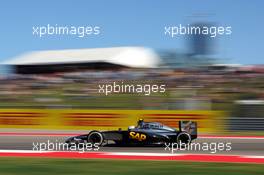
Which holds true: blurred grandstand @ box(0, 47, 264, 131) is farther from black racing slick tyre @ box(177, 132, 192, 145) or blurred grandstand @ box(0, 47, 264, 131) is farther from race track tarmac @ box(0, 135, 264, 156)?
black racing slick tyre @ box(177, 132, 192, 145)

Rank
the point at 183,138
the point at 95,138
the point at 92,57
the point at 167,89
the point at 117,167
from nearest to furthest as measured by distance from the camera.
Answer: the point at 117,167, the point at 183,138, the point at 95,138, the point at 167,89, the point at 92,57

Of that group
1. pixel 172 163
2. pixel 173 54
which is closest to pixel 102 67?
pixel 173 54

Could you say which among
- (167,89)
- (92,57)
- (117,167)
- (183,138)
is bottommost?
(117,167)

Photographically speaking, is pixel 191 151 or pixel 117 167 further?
pixel 191 151

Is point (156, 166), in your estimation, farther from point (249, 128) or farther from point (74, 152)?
point (249, 128)

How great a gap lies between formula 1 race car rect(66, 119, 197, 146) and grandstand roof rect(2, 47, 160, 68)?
43.2 ft

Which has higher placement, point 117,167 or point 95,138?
point 95,138

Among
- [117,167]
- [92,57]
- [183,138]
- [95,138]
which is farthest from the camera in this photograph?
[92,57]

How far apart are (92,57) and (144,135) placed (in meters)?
14.5

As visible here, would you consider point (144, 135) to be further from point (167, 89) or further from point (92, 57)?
point (92, 57)

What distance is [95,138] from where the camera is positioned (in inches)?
401

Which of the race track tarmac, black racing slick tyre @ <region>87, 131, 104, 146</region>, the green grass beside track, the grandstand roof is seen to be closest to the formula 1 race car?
black racing slick tyre @ <region>87, 131, 104, 146</region>

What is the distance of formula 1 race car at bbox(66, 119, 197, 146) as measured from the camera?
9.83m

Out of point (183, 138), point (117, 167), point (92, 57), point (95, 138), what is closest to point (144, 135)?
point (183, 138)
